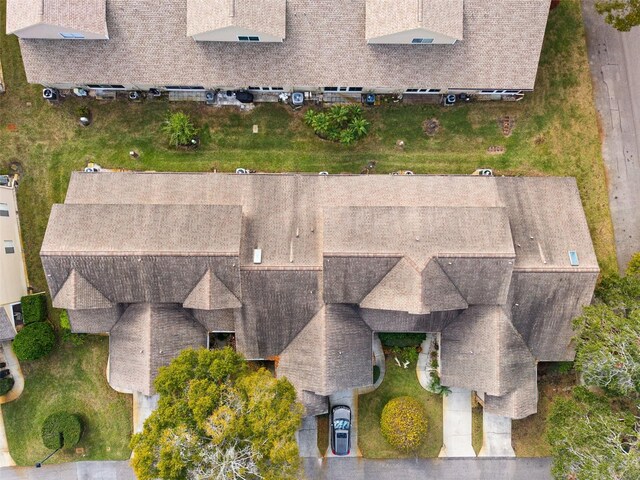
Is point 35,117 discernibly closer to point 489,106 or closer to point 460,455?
point 489,106

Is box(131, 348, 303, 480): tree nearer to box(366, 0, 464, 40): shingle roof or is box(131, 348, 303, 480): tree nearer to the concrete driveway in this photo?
the concrete driveway

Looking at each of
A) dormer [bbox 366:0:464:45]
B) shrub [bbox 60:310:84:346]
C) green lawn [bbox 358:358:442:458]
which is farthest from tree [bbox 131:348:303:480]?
dormer [bbox 366:0:464:45]

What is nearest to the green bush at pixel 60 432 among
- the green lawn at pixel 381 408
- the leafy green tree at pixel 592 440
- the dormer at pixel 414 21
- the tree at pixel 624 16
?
the green lawn at pixel 381 408

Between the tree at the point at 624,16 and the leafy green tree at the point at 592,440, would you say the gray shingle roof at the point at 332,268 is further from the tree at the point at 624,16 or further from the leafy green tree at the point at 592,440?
the tree at the point at 624,16

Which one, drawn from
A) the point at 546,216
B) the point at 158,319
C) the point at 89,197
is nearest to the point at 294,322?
the point at 158,319

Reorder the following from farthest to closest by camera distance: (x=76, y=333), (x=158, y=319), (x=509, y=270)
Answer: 1. (x=76, y=333)
2. (x=158, y=319)
3. (x=509, y=270)

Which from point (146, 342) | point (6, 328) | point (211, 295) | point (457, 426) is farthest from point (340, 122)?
point (6, 328)

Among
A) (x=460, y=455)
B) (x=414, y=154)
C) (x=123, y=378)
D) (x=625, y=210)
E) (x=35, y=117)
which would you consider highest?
(x=35, y=117)
